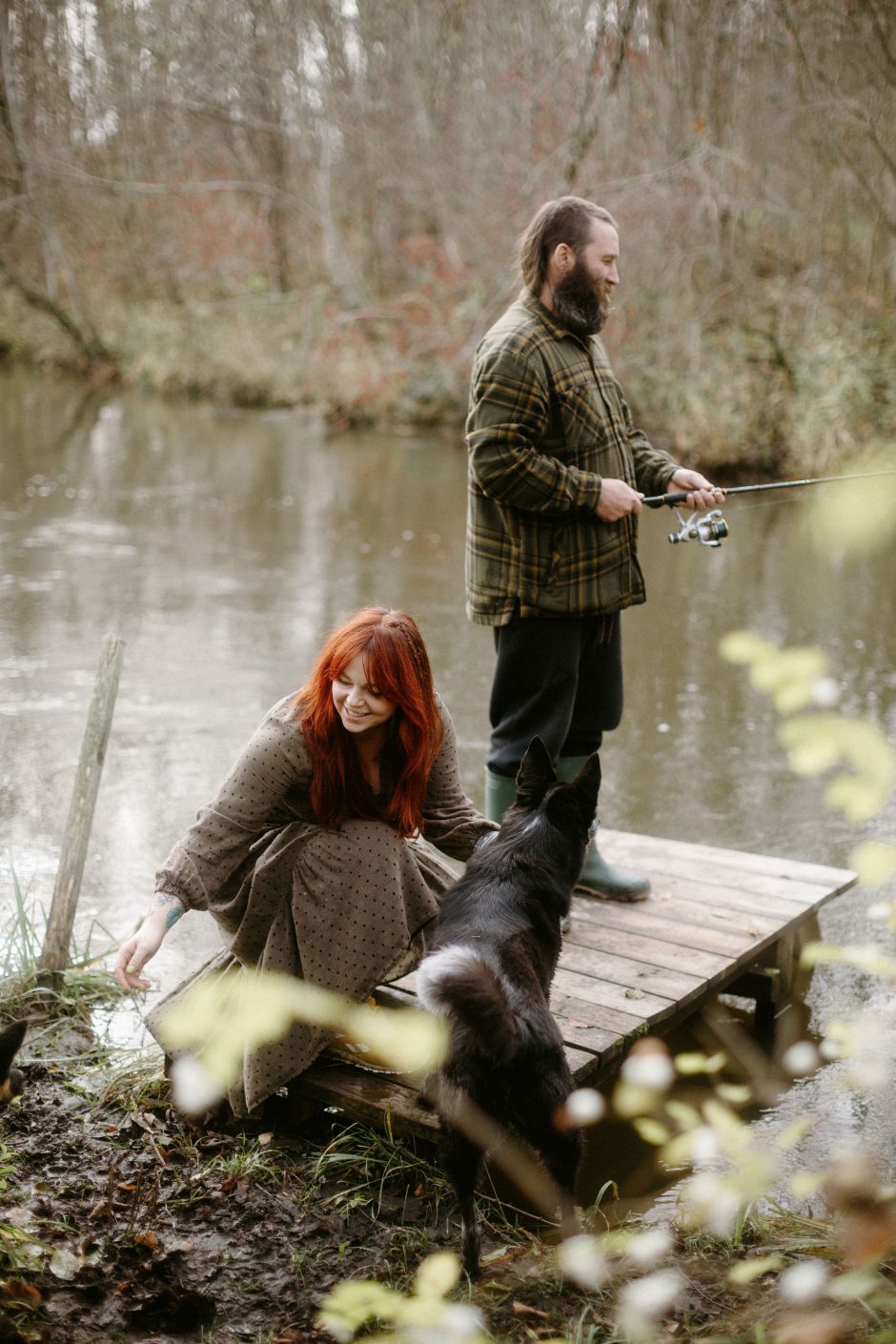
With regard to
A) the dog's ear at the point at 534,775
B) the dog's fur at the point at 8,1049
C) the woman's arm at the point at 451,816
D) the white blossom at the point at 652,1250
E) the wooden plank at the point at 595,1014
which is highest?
the dog's ear at the point at 534,775

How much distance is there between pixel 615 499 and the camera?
3.29 m

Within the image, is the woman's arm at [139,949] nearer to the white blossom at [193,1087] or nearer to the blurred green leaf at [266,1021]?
the blurred green leaf at [266,1021]

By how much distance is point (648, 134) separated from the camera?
12719mm

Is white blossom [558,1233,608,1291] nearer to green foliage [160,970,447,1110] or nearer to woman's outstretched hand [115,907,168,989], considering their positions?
green foliage [160,970,447,1110]

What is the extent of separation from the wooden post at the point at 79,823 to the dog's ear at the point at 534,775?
130 cm

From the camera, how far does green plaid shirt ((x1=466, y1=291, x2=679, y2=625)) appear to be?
3.26 meters

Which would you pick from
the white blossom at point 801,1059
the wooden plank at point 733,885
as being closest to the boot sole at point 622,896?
the wooden plank at point 733,885

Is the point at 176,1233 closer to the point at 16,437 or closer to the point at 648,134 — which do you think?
the point at 648,134

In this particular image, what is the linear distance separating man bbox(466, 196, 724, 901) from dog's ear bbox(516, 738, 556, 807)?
60 centimetres

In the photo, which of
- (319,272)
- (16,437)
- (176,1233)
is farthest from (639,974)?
(319,272)

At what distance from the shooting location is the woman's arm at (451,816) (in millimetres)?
3010

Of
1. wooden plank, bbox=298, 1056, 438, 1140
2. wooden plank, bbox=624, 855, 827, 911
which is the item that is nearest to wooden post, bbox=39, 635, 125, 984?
wooden plank, bbox=298, 1056, 438, 1140

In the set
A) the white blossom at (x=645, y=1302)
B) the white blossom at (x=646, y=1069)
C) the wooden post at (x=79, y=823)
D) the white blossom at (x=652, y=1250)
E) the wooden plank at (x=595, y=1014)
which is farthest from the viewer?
the wooden post at (x=79, y=823)

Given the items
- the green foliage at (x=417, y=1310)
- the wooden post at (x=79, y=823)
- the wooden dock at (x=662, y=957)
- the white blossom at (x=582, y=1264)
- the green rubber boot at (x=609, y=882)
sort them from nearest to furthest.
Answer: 1. the green foliage at (x=417, y=1310)
2. the white blossom at (x=582, y=1264)
3. the wooden dock at (x=662, y=957)
4. the wooden post at (x=79, y=823)
5. the green rubber boot at (x=609, y=882)
